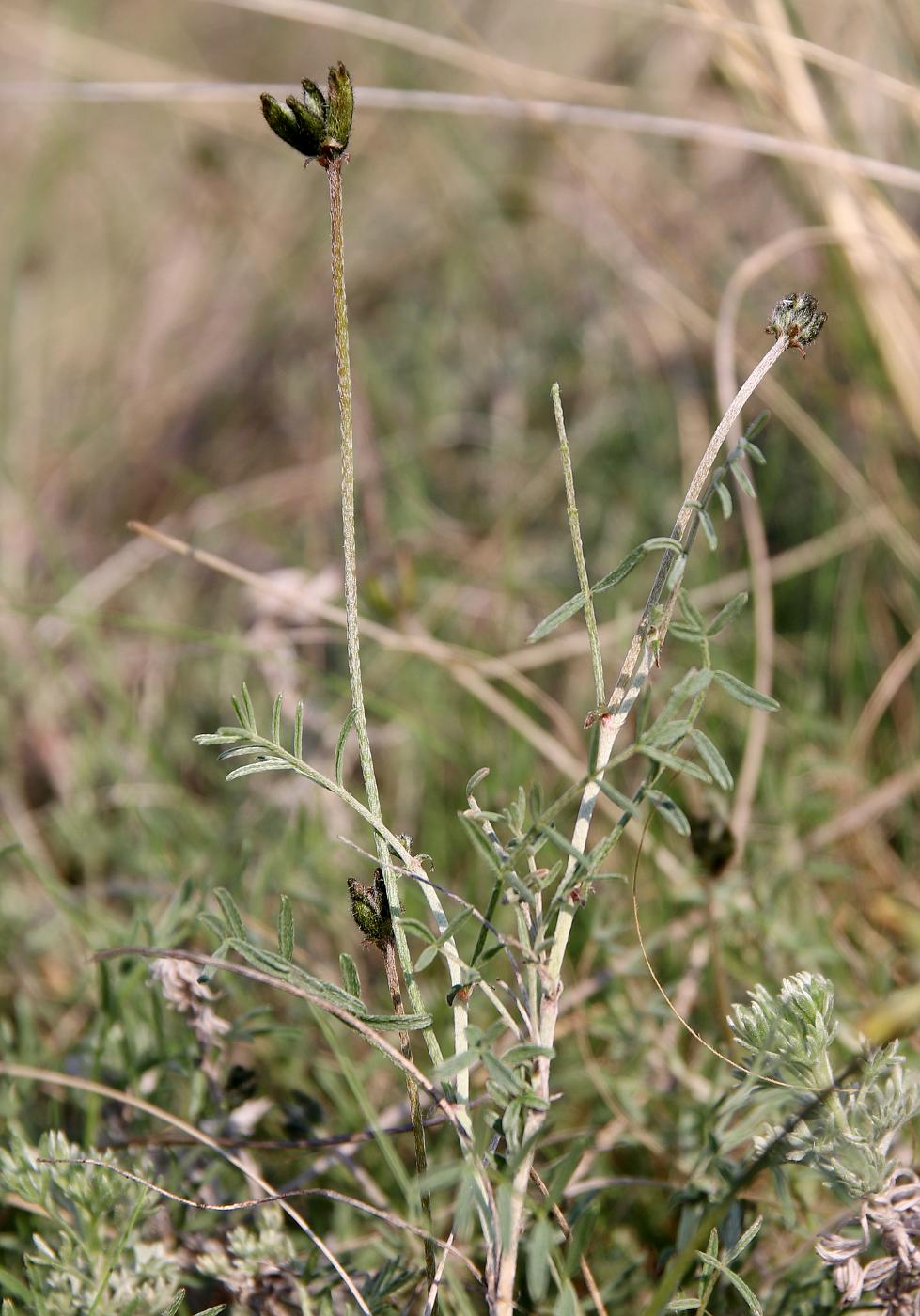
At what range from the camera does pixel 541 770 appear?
1684 millimetres

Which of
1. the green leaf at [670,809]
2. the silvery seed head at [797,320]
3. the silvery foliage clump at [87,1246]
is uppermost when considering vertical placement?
the silvery seed head at [797,320]

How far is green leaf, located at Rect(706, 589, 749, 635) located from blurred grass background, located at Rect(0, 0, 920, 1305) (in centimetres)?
38

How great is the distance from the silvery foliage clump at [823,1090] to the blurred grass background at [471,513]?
26 cm

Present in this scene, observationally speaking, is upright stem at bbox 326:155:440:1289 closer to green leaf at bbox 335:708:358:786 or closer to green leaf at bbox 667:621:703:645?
green leaf at bbox 335:708:358:786

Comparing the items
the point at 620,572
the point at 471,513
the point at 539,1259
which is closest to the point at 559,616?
the point at 620,572

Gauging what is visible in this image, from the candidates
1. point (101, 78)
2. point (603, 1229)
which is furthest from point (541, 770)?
point (101, 78)

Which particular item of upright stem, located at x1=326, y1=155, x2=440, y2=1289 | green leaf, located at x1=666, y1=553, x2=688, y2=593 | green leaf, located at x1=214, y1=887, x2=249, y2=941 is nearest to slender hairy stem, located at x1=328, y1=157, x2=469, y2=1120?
upright stem, located at x1=326, y1=155, x2=440, y2=1289

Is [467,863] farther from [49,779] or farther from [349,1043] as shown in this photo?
[49,779]

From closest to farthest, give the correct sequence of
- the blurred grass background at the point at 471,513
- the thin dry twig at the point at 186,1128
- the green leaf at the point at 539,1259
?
the green leaf at the point at 539,1259, the thin dry twig at the point at 186,1128, the blurred grass background at the point at 471,513

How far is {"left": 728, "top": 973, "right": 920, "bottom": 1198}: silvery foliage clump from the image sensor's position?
807mm

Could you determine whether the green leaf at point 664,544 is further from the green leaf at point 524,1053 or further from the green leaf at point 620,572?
the green leaf at point 524,1053

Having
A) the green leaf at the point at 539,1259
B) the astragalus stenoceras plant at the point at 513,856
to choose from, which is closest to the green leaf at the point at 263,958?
the astragalus stenoceras plant at the point at 513,856

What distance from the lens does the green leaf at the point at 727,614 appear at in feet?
2.39

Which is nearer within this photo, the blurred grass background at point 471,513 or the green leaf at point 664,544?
the green leaf at point 664,544
